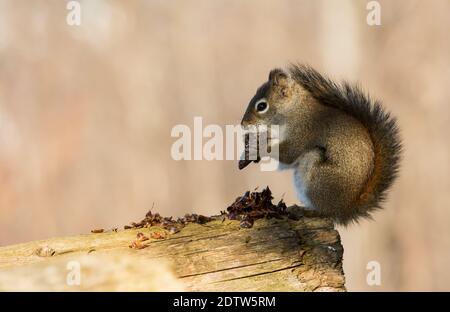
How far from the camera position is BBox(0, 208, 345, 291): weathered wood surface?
2.29m

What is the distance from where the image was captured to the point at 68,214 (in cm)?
679

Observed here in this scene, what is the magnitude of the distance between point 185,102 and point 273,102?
14.4 ft

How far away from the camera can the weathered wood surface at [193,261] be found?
229cm

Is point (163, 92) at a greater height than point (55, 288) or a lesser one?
greater

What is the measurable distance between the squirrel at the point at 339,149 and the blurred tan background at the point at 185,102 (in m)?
3.48

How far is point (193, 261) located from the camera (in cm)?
239

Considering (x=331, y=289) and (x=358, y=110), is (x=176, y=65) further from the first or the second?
(x=331, y=289)

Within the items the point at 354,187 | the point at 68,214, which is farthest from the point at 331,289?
the point at 68,214

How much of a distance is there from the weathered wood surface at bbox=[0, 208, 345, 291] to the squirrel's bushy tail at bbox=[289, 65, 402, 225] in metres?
0.40

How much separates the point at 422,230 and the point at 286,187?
1416 millimetres

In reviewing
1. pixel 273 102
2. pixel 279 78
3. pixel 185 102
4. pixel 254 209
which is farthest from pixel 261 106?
pixel 185 102

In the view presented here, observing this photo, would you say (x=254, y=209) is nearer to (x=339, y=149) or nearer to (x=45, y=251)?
(x=339, y=149)

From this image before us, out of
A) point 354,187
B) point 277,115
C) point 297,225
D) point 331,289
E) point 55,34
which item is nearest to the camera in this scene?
point 331,289

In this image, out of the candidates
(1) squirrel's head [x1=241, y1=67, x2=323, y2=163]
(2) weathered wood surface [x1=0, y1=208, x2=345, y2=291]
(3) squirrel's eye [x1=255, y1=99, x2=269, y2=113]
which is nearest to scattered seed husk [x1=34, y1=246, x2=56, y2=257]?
(2) weathered wood surface [x1=0, y1=208, x2=345, y2=291]
